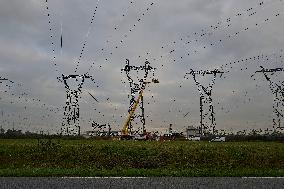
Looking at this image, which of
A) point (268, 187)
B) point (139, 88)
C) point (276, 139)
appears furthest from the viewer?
point (139, 88)

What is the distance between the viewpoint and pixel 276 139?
214 feet

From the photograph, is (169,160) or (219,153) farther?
(219,153)

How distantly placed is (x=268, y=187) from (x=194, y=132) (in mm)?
121879

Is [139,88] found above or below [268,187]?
above

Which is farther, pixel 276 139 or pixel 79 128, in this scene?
pixel 79 128

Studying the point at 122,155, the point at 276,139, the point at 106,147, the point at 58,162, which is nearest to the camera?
the point at 58,162

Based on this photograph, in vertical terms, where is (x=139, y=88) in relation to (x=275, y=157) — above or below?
above

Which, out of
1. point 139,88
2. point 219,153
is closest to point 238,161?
point 219,153

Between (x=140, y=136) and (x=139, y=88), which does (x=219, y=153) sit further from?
(x=139, y=88)

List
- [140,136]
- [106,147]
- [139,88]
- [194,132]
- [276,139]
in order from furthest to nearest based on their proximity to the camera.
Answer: [194,132] → [139,88] → [140,136] → [276,139] → [106,147]

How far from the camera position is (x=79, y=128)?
91.2 metres

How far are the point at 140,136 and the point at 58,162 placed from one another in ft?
145

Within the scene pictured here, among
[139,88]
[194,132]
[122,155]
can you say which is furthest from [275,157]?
[194,132]

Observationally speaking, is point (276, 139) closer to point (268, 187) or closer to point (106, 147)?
point (106, 147)
